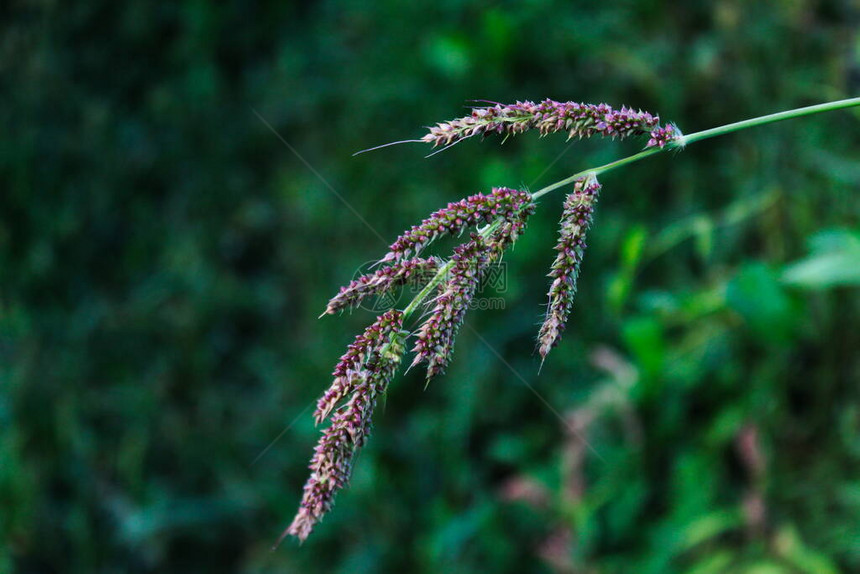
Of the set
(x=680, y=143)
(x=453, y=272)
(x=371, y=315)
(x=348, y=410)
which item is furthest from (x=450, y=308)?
(x=371, y=315)

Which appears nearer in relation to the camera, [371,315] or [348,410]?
[348,410]

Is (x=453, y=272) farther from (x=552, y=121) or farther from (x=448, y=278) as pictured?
(x=552, y=121)

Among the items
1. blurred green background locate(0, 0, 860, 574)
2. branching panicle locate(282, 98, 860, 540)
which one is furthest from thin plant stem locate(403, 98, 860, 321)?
blurred green background locate(0, 0, 860, 574)

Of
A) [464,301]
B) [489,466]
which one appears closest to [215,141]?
[489,466]

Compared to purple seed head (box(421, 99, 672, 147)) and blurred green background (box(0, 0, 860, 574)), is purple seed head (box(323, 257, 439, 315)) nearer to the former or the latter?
purple seed head (box(421, 99, 672, 147))

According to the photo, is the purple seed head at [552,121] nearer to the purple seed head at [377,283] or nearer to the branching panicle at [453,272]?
the branching panicle at [453,272]

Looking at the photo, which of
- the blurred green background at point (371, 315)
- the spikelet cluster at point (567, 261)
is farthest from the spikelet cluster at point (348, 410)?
the blurred green background at point (371, 315)

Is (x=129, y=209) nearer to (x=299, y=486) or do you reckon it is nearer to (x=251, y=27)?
(x=251, y=27)
